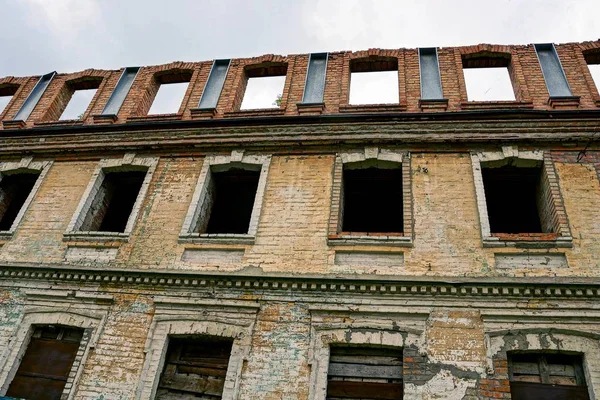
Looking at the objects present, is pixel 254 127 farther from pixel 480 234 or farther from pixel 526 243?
pixel 526 243

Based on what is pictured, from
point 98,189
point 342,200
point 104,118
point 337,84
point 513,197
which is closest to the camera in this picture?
point 342,200

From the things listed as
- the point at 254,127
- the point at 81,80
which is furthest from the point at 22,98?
the point at 254,127

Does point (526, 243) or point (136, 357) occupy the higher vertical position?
point (526, 243)

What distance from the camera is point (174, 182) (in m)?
8.41

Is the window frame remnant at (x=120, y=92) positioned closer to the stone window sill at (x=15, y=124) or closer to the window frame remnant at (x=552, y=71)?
the stone window sill at (x=15, y=124)

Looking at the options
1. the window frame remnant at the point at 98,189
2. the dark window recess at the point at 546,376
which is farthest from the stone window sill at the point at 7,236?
the dark window recess at the point at 546,376

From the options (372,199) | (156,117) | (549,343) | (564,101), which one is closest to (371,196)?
(372,199)

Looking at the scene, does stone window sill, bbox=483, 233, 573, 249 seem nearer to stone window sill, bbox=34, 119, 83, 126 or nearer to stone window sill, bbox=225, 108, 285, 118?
stone window sill, bbox=225, 108, 285, 118

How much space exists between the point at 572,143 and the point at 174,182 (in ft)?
24.1

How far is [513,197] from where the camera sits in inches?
333

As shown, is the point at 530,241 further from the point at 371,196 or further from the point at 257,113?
the point at 257,113

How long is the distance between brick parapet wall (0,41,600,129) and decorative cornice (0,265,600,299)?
151 inches

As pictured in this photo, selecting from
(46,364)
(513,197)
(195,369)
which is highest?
(513,197)

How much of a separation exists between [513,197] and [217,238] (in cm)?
576
